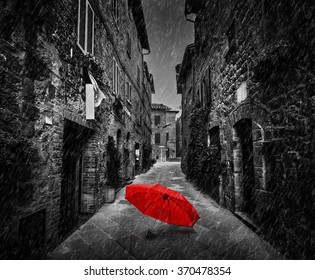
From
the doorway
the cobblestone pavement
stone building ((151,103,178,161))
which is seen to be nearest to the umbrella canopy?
the cobblestone pavement

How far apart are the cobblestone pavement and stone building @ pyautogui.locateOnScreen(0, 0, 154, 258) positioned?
1.68 feet

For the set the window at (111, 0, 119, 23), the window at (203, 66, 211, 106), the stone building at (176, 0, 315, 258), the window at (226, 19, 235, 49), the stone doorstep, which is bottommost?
the stone doorstep

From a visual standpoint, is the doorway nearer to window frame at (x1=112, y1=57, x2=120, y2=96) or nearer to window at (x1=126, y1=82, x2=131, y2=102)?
window frame at (x1=112, y1=57, x2=120, y2=96)

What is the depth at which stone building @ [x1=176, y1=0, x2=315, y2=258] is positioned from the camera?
8.18 feet

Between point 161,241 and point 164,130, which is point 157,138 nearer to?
point 164,130

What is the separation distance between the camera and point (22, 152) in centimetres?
239

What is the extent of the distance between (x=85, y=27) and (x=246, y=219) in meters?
5.79

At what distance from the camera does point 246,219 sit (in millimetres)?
3951

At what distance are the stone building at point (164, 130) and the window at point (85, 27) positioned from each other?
27.3 metres

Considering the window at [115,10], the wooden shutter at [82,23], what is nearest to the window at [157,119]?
the window at [115,10]

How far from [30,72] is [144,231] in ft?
11.1

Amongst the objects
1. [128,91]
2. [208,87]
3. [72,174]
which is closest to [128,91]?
[128,91]
